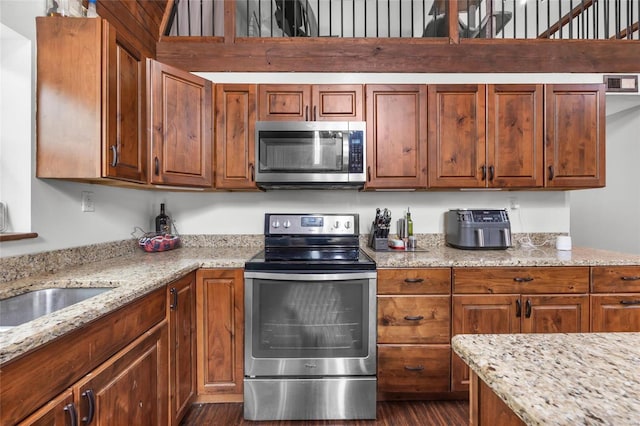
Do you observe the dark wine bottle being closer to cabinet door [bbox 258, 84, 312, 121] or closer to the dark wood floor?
cabinet door [bbox 258, 84, 312, 121]

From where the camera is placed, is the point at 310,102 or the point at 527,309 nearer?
the point at 527,309

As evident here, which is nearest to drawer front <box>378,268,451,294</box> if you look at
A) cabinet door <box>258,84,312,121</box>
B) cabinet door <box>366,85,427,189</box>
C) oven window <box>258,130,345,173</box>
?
cabinet door <box>366,85,427,189</box>

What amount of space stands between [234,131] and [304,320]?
140 cm

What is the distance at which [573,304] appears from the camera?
191 cm

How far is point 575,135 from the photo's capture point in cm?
225

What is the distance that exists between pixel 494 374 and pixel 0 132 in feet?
7.05

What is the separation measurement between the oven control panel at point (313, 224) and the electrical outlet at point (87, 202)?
109 cm

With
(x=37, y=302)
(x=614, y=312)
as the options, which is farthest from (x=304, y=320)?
(x=614, y=312)

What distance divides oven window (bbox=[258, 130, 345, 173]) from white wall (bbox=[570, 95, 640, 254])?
2.70 meters

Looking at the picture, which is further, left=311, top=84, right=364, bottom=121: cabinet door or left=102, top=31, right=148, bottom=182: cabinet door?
left=311, top=84, right=364, bottom=121: cabinet door

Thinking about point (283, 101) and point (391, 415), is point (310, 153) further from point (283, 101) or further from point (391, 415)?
point (391, 415)

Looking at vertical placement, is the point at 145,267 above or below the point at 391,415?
above

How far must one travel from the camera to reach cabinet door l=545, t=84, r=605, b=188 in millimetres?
2238

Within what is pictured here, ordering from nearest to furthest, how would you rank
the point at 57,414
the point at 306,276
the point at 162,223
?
the point at 57,414 < the point at 306,276 < the point at 162,223
